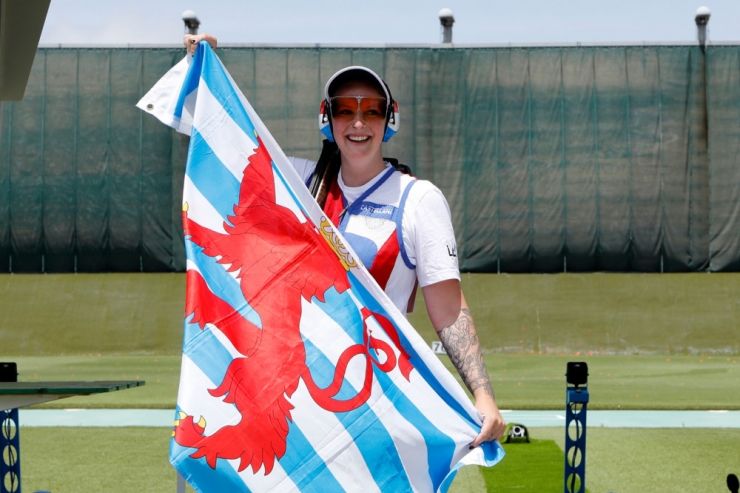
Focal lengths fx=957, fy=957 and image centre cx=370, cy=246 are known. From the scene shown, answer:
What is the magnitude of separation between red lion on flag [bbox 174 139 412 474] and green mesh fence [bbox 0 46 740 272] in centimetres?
2229

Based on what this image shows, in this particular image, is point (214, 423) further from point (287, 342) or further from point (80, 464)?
point (80, 464)

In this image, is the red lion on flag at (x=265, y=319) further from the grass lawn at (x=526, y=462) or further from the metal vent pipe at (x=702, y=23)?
the metal vent pipe at (x=702, y=23)

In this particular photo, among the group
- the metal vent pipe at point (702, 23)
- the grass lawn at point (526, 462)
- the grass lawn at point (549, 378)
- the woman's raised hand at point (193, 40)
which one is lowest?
the grass lawn at point (549, 378)

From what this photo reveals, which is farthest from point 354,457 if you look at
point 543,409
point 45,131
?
point 45,131

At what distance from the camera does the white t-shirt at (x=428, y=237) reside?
2.63 m

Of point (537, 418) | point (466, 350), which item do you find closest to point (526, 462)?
point (537, 418)

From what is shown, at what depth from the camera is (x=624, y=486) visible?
6867 mm

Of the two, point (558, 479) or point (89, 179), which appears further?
point (89, 179)

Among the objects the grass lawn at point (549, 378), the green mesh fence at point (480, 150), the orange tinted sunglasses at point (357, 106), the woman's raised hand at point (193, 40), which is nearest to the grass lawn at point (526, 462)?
the grass lawn at point (549, 378)

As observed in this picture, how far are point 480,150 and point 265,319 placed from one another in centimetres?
2267

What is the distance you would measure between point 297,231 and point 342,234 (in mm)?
148

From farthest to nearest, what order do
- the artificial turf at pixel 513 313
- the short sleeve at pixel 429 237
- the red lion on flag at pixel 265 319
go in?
the artificial turf at pixel 513 313, the short sleeve at pixel 429 237, the red lion on flag at pixel 265 319

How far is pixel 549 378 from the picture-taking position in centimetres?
1507

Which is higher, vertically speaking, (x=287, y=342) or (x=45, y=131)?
(x=45, y=131)
